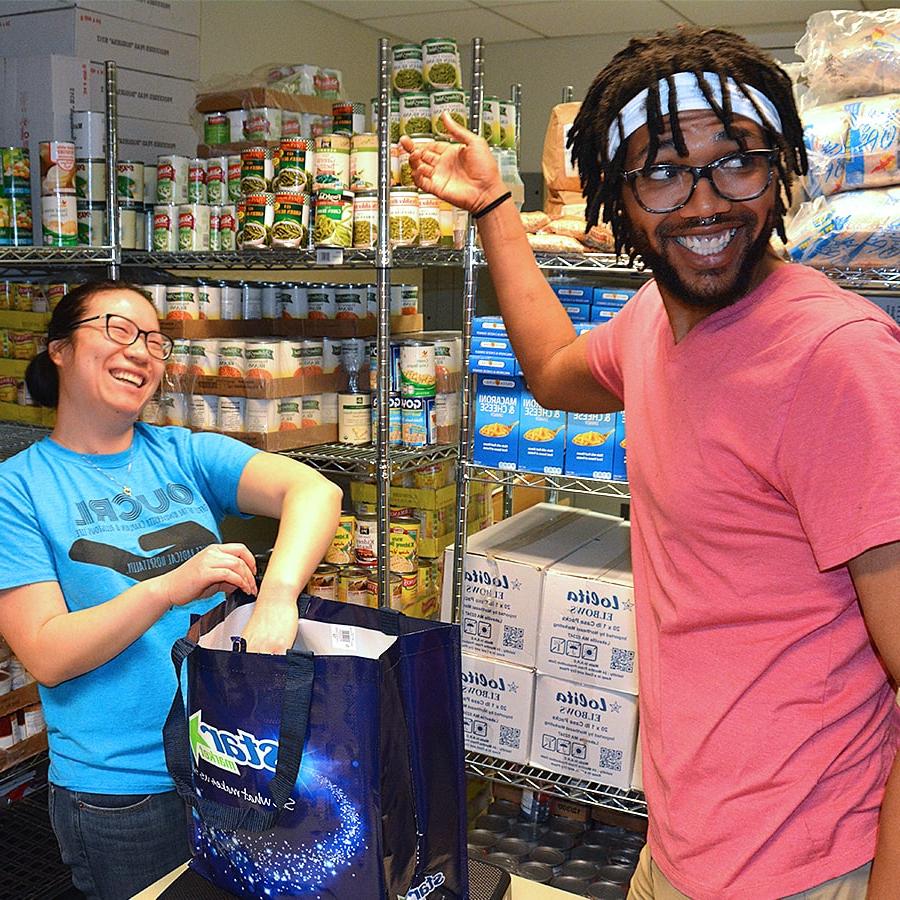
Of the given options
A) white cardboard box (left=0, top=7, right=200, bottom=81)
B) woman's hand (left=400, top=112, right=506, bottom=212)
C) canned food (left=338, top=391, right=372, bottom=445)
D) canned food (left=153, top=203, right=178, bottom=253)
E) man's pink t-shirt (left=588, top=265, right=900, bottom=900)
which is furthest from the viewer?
white cardboard box (left=0, top=7, right=200, bottom=81)

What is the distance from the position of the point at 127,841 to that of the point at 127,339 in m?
0.84

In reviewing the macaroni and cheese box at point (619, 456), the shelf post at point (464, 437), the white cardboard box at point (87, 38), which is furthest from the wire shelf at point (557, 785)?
the white cardboard box at point (87, 38)

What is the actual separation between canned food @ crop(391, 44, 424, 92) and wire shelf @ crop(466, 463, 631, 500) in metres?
0.95

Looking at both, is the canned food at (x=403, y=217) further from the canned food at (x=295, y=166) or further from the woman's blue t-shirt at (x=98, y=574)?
the woman's blue t-shirt at (x=98, y=574)

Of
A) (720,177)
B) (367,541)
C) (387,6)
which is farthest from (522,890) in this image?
(387,6)

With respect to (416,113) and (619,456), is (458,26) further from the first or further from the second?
(619,456)

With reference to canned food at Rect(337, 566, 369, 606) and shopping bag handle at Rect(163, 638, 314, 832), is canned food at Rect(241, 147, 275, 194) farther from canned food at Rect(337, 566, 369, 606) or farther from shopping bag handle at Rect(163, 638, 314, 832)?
shopping bag handle at Rect(163, 638, 314, 832)

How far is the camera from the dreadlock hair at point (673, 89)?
43.3 inches

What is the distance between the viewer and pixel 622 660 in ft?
7.27

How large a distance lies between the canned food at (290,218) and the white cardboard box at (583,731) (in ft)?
4.04

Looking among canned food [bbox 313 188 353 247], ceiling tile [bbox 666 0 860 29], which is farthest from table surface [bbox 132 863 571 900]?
ceiling tile [bbox 666 0 860 29]

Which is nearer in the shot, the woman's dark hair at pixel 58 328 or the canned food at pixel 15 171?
the woman's dark hair at pixel 58 328

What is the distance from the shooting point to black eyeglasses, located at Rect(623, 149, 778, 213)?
3.59 feet

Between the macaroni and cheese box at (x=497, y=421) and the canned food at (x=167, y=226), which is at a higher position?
the canned food at (x=167, y=226)
